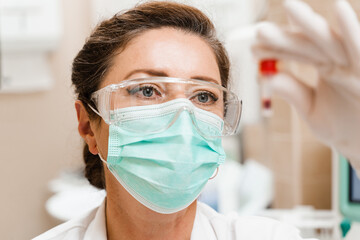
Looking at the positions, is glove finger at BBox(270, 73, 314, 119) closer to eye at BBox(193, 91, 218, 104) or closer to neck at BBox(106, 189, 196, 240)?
eye at BBox(193, 91, 218, 104)

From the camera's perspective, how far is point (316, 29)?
752 millimetres

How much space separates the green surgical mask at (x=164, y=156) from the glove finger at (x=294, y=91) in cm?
26

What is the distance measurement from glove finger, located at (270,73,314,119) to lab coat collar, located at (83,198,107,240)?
2.20ft

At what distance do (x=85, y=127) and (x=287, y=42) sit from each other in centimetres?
69

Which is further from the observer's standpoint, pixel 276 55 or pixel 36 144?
pixel 36 144

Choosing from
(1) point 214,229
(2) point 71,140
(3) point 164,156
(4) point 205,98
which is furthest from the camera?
(2) point 71,140

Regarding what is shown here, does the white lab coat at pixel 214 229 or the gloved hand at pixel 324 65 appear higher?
the gloved hand at pixel 324 65

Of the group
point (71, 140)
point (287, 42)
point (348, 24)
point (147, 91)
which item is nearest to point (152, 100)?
point (147, 91)

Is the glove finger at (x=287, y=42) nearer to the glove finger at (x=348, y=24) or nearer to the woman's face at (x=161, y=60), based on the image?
the glove finger at (x=348, y=24)

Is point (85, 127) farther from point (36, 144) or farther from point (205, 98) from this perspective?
point (36, 144)

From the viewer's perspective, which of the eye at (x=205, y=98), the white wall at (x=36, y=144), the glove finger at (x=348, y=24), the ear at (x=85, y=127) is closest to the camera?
the glove finger at (x=348, y=24)

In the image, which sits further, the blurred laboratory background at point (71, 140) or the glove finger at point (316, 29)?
the blurred laboratory background at point (71, 140)

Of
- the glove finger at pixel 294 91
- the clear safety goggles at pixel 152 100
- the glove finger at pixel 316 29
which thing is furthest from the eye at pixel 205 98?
the glove finger at pixel 316 29

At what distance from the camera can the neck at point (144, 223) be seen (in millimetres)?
1125
